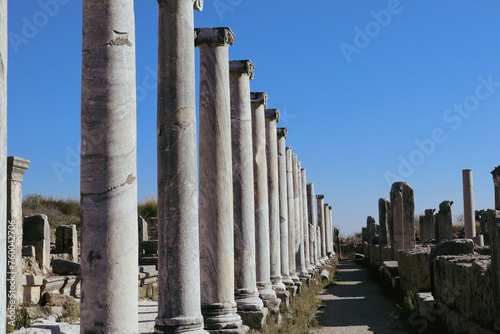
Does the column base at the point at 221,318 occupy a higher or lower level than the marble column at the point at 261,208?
lower

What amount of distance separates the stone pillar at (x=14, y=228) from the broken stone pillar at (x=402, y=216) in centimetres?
1315

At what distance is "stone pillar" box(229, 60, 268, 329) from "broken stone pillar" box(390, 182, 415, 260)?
35.5 feet

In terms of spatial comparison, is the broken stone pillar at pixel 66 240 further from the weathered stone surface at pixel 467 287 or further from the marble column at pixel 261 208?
the weathered stone surface at pixel 467 287

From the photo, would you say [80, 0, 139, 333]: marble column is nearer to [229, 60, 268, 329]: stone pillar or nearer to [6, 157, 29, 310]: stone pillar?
[229, 60, 268, 329]: stone pillar

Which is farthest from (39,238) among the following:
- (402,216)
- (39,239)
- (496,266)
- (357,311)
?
(496,266)

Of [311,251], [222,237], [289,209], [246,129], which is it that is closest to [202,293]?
[222,237]

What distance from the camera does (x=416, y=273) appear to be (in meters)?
14.0

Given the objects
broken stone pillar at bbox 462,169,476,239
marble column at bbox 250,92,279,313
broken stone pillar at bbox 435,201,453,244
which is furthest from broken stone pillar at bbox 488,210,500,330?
broken stone pillar at bbox 462,169,476,239

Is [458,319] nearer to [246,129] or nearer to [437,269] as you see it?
[437,269]

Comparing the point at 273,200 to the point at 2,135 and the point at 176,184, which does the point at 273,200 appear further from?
the point at 2,135

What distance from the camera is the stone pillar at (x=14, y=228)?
12688 mm

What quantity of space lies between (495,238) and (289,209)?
12.6 meters

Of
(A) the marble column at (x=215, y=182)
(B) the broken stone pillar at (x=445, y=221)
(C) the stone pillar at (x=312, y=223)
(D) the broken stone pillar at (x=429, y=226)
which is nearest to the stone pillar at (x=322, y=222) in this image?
(C) the stone pillar at (x=312, y=223)

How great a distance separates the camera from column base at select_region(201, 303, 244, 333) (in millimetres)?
9297
